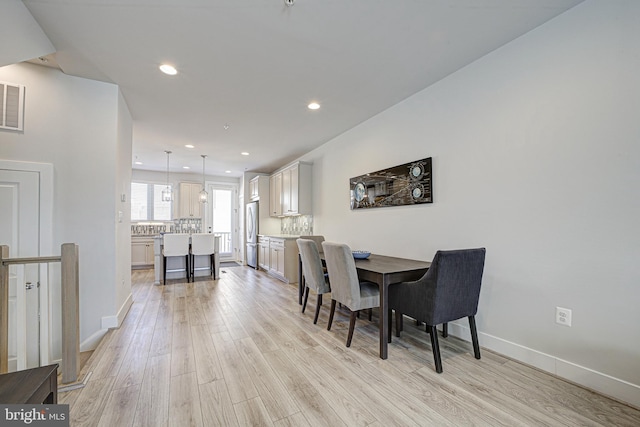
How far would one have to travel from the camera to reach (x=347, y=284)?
248 centimetres

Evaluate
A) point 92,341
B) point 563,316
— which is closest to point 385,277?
point 563,316

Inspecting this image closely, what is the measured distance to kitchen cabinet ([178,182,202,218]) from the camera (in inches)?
295

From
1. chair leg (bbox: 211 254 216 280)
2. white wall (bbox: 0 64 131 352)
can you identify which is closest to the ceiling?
white wall (bbox: 0 64 131 352)

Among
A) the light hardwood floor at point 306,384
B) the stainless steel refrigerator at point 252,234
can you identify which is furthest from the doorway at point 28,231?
the stainless steel refrigerator at point 252,234

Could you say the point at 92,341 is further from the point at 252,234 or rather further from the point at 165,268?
the point at 252,234

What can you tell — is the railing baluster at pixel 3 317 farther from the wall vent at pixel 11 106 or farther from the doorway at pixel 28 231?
the wall vent at pixel 11 106

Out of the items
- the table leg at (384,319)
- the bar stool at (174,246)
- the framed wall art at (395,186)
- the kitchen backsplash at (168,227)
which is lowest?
the table leg at (384,319)

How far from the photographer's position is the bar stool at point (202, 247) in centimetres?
539

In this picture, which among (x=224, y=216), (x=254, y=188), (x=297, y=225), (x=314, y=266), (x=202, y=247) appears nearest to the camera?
(x=314, y=266)

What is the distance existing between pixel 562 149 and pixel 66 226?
450 cm

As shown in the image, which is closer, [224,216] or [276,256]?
[276,256]

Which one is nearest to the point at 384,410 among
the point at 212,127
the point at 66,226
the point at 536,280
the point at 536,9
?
the point at 536,280

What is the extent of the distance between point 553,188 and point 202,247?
5476 mm

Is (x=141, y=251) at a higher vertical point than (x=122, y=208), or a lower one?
lower
